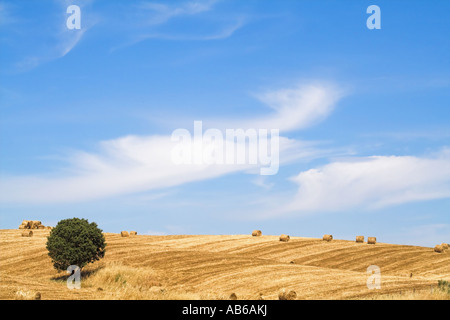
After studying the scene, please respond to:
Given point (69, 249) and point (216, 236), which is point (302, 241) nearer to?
point (216, 236)

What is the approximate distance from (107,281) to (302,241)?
3156 centimetres

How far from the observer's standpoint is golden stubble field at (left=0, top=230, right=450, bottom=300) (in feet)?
100

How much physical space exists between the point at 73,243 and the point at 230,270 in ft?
44.4

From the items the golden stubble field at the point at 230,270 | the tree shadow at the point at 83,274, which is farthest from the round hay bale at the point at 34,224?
the tree shadow at the point at 83,274

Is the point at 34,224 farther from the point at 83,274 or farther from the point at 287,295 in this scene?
the point at 287,295

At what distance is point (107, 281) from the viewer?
39.5m

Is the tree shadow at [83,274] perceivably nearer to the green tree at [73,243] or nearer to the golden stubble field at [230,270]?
the golden stubble field at [230,270]

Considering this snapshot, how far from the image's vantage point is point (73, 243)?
138ft

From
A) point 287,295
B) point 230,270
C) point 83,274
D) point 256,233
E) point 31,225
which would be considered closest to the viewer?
point 287,295

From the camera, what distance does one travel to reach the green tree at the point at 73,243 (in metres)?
41.9

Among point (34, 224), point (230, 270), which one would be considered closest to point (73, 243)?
point (230, 270)

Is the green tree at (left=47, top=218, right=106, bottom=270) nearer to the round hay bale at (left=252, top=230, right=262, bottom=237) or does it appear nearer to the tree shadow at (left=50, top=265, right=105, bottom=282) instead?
the tree shadow at (left=50, top=265, right=105, bottom=282)

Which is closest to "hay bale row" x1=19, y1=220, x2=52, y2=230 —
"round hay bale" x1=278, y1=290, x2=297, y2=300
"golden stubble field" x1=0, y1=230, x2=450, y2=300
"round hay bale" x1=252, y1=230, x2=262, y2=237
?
"golden stubble field" x1=0, y1=230, x2=450, y2=300
